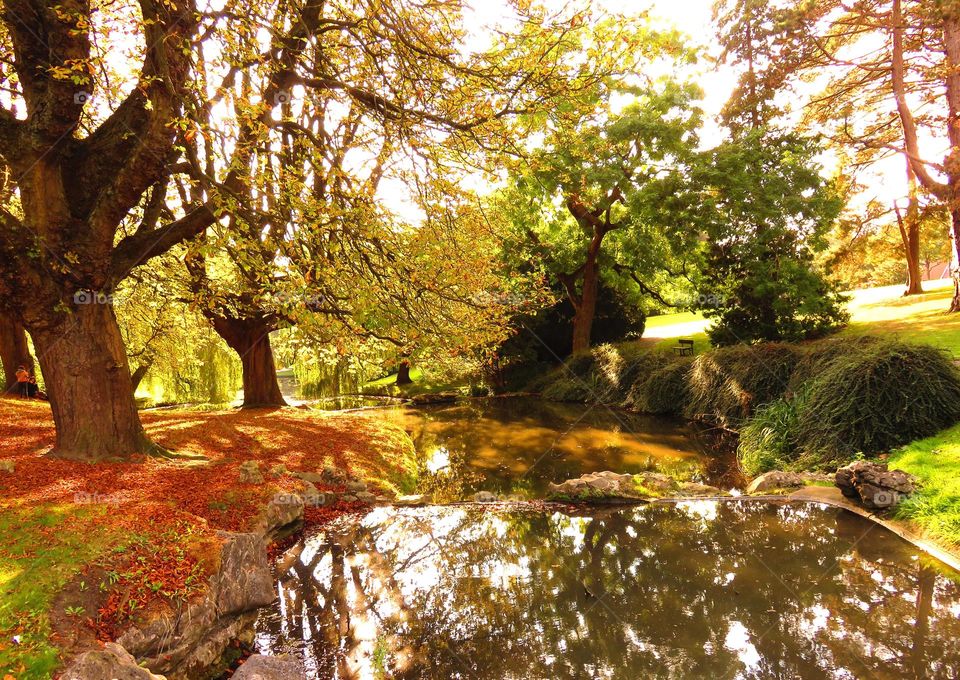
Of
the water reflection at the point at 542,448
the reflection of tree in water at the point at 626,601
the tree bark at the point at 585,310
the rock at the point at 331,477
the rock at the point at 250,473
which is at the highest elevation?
the tree bark at the point at 585,310

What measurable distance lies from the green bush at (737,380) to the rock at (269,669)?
1248 centimetres

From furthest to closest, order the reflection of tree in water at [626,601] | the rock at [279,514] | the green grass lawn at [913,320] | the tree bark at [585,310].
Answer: the tree bark at [585,310] → the green grass lawn at [913,320] → the rock at [279,514] → the reflection of tree in water at [626,601]

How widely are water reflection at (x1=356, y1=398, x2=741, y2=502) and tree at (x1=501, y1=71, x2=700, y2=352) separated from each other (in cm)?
637

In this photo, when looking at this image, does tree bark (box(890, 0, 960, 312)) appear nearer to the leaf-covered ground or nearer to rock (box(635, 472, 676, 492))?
rock (box(635, 472, 676, 492))

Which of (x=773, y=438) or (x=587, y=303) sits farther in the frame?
(x=587, y=303)

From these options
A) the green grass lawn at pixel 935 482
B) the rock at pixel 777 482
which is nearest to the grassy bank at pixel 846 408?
the green grass lawn at pixel 935 482

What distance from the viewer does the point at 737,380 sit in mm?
14719

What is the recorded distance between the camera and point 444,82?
7.07 meters

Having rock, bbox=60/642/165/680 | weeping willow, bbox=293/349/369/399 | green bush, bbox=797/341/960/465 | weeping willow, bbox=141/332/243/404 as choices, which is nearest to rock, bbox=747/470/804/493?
green bush, bbox=797/341/960/465

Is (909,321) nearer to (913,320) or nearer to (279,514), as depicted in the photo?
(913,320)

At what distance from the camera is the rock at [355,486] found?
9516mm

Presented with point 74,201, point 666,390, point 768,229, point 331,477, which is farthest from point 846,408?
point 74,201

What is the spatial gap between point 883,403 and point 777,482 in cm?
270

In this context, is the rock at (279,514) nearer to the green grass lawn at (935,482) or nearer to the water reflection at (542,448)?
the water reflection at (542,448)
